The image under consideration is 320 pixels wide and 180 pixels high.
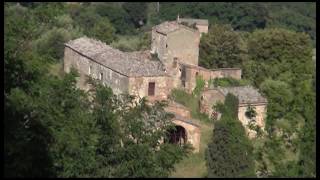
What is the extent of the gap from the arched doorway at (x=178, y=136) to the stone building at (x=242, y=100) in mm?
2668

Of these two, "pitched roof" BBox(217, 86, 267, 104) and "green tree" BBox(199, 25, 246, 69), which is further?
"green tree" BBox(199, 25, 246, 69)

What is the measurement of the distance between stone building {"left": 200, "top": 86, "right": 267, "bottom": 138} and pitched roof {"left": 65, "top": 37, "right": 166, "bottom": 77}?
2560 mm

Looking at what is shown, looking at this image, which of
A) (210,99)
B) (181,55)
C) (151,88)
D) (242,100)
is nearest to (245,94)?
(242,100)

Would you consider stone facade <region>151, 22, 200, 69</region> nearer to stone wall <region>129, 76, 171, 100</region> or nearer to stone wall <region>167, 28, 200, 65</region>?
stone wall <region>167, 28, 200, 65</region>

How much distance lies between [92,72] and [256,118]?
7536 millimetres

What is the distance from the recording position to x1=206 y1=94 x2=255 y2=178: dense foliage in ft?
83.3

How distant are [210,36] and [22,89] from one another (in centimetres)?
1824

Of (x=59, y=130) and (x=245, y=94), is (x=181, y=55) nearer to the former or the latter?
(x=245, y=94)

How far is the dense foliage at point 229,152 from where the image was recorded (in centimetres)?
2539

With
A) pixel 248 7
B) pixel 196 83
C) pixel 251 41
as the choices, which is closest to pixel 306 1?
pixel 248 7

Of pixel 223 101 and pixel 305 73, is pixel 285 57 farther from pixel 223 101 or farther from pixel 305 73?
pixel 223 101

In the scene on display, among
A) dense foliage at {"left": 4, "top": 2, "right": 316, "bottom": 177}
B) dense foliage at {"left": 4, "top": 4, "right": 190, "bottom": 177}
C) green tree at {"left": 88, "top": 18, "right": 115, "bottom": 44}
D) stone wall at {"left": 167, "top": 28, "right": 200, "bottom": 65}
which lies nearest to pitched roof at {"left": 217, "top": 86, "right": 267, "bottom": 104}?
dense foliage at {"left": 4, "top": 2, "right": 316, "bottom": 177}

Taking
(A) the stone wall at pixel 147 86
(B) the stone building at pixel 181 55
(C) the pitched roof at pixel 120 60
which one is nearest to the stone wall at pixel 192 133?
(A) the stone wall at pixel 147 86

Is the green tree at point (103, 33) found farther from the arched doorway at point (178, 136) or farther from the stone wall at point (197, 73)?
the arched doorway at point (178, 136)
